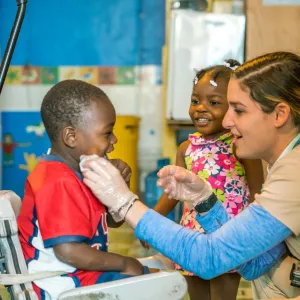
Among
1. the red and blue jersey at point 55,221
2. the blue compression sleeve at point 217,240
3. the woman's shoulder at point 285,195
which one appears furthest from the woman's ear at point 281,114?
the red and blue jersey at point 55,221

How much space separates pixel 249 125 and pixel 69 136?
1.77 feet

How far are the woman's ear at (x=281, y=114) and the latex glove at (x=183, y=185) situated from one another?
294 mm

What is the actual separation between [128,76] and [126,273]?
3709 millimetres

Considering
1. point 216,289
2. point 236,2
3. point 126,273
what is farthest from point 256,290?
point 236,2

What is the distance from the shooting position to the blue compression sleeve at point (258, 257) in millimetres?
1664

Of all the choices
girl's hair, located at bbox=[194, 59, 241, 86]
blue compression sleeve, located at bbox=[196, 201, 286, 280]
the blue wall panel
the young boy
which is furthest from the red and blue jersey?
the blue wall panel

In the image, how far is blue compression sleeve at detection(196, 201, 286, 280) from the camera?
5.46 feet

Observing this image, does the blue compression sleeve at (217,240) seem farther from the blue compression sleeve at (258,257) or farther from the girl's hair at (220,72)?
the girl's hair at (220,72)

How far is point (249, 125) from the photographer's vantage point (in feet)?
5.19

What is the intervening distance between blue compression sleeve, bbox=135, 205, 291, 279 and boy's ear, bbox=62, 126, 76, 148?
0.32m

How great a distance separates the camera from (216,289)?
7.21 feet

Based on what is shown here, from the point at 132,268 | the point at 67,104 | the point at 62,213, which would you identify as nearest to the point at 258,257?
the point at 132,268

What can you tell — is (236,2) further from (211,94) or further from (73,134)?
(73,134)

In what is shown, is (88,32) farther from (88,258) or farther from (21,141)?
(88,258)
